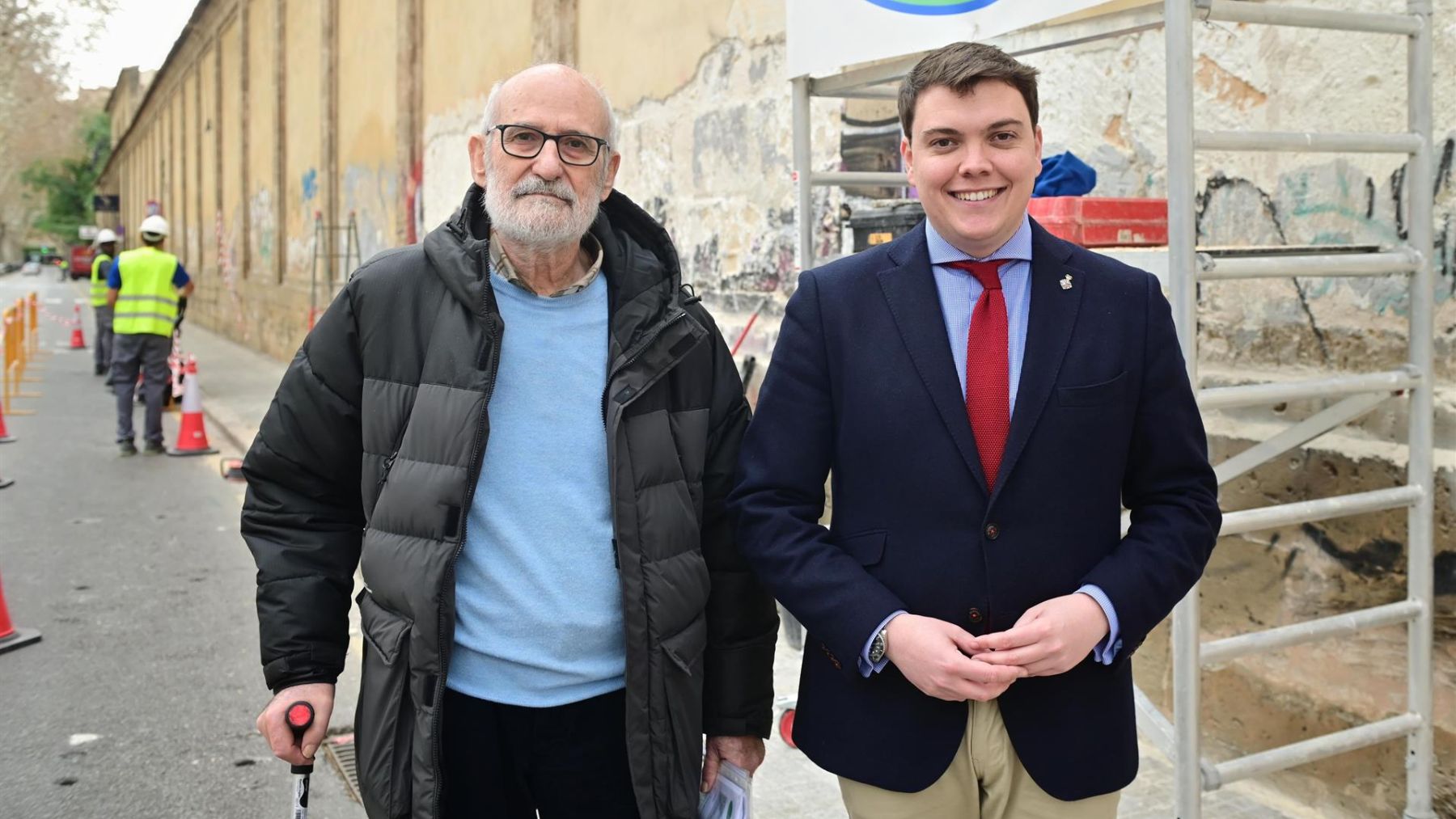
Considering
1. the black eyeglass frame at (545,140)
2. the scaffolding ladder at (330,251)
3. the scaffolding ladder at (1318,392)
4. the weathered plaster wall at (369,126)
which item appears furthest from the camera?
the scaffolding ladder at (330,251)

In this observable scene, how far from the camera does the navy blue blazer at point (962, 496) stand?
6.61 feet

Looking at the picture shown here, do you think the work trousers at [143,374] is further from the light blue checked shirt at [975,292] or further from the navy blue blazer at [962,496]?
the light blue checked shirt at [975,292]

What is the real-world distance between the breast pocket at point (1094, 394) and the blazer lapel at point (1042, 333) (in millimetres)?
28

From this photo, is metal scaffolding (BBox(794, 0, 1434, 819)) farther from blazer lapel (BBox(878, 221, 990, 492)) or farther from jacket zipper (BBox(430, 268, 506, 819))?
jacket zipper (BBox(430, 268, 506, 819))

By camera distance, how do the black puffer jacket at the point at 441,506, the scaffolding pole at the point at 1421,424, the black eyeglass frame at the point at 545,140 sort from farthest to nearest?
1. the scaffolding pole at the point at 1421,424
2. the black eyeglass frame at the point at 545,140
3. the black puffer jacket at the point at 441,506

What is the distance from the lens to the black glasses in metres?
2.36

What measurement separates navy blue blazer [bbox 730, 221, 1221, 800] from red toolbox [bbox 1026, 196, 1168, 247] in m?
1.39

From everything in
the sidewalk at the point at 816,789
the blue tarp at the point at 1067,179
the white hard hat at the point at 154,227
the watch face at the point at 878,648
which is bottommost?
the sidewalk at the point at 816,789

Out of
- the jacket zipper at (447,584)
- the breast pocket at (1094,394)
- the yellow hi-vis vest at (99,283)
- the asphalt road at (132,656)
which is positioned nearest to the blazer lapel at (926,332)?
the breast pocket at (1094,394)

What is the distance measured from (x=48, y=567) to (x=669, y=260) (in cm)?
606

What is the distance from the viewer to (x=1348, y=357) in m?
3.76

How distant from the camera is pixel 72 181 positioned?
310 ft

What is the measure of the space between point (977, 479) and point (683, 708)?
721 millimetres

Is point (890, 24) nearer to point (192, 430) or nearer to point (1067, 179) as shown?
point (1067, 179)
